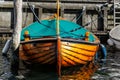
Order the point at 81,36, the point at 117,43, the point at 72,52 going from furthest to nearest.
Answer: the point at 117,43
the point at 81,36
the point at 72,52

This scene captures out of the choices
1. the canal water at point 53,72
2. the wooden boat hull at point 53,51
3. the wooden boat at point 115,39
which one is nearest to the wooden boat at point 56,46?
the wooden boat hull at point 53,51

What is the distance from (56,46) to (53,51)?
26 centimetres

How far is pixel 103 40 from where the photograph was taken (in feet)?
83.6

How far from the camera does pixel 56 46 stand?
1386 cm

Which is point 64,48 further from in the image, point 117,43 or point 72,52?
point 117,43

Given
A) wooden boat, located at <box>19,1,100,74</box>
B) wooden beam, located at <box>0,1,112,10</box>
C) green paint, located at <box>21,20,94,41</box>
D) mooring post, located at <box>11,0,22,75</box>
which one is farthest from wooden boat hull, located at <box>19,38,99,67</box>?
wooden beam, located at <box>0,1,112,10</box>

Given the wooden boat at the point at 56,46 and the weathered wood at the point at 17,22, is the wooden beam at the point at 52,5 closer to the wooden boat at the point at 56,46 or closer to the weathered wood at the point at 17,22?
the wooden boat at the point at 56,46

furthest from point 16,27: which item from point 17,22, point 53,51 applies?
point 53,51

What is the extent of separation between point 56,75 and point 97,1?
1489 cm

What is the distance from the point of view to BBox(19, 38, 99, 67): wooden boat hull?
1403cm

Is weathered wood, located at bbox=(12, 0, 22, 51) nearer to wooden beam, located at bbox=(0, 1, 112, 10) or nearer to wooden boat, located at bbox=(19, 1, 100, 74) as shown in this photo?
wooden boat, located at bbox=(19, 1, 100, 74)

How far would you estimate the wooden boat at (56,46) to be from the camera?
551 inches

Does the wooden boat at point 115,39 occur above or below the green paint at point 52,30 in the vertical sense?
below

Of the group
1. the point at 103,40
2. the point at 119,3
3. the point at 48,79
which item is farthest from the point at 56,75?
the point at 119,3
